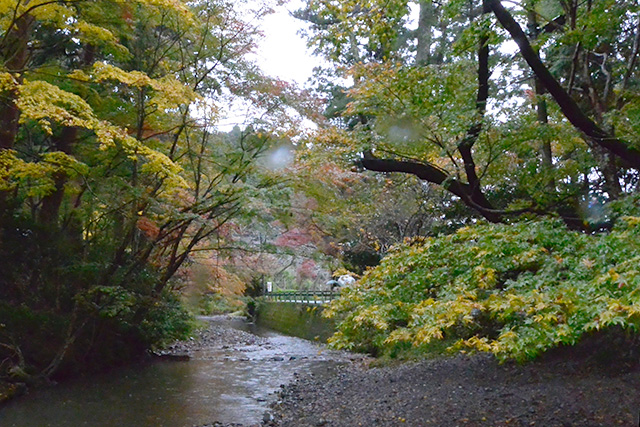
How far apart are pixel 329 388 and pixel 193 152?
632cm

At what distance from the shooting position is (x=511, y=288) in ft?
11.5

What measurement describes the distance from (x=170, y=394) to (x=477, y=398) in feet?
19.7

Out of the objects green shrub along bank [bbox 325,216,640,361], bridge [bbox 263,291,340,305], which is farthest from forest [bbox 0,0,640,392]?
bridge [bbox 263,291,340,305]

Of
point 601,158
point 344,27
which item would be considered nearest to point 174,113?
point 344,27

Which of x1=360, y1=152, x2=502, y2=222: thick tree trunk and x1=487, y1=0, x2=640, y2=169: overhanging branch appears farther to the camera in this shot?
x1=360, y1=152, x2=502, y2=222: thick tree trunk

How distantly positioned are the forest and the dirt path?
0.73m

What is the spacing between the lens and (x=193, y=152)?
11547 mm

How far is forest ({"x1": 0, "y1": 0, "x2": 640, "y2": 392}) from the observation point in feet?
13.8

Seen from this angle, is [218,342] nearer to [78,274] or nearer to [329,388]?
[78,274]

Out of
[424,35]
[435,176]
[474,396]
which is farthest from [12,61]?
[424,35]

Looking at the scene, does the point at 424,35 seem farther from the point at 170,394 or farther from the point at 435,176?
the point at 170,394

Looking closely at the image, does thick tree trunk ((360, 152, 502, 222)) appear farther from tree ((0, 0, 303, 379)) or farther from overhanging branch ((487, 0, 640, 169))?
tree ((0, 0, 303, 379))

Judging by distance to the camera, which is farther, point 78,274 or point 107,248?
point 107,248

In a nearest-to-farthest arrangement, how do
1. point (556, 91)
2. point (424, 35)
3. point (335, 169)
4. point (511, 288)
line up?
point (511, 288)
point (556, 91)
point (335, 169)
point (424, 35)
